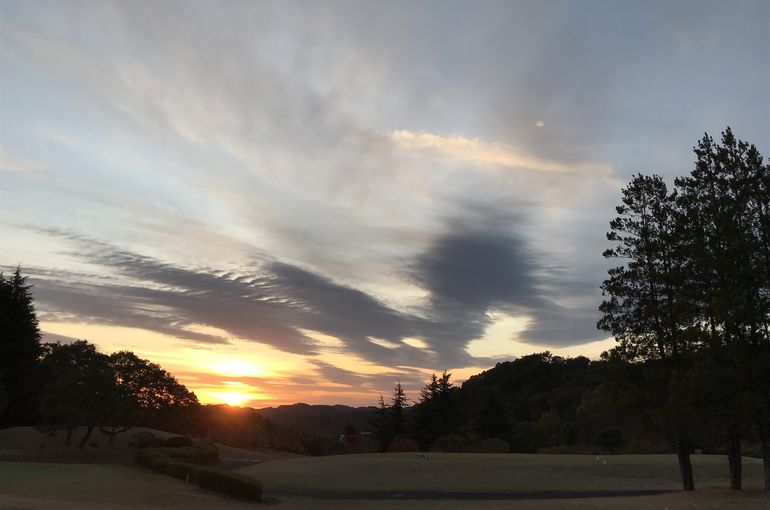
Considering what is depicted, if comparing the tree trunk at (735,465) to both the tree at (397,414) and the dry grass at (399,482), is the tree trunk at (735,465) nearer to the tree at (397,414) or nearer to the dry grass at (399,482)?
the dry grass at (399,482)

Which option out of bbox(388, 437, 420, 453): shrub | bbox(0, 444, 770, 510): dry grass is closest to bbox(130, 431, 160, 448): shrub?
bbox(0, 444, 770, 510): dry grass

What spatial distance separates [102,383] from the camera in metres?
34.7

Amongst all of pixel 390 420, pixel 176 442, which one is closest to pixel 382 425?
pixel 390 420

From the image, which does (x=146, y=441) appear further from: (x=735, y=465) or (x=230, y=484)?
(x=735, y=465)

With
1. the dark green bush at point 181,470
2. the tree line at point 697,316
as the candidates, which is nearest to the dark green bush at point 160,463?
the dark green bush at point 181,470

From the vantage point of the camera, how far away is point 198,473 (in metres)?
24.4

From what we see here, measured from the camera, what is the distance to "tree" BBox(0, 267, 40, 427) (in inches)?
2003

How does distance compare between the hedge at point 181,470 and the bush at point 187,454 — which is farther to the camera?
the bush at point 187,454

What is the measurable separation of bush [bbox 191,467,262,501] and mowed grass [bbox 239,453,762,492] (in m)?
4.45

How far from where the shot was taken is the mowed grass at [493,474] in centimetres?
2802

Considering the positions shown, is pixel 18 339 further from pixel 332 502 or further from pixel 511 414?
pixel 511 414

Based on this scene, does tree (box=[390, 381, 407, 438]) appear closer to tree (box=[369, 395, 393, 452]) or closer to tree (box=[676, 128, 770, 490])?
tree (box=[369, 395, 393, 452])

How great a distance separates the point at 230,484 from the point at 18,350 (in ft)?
138

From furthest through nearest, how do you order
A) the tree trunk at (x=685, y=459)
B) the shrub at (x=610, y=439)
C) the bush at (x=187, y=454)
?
1. the shrub at (x=610, y=439)
2. the bush at (x=187, y=454)
3. the tree trunk at (x=685, y=459)
